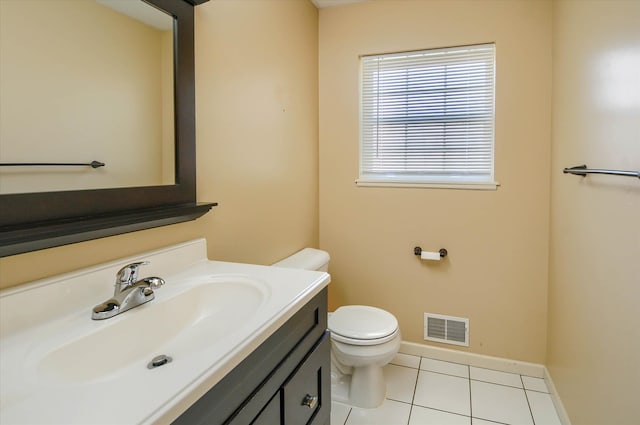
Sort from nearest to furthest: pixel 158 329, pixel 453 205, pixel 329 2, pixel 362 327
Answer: pixel 158 329, pixel 362 327, pixel 453 205, pixel 329 2

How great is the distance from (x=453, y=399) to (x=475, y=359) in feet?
1.41

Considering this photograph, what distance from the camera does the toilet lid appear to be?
1908 millimetres

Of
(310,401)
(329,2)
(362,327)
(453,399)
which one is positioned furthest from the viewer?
(329,2)

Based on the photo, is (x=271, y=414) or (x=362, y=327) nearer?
(x=271, y=414)

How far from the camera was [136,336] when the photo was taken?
99cm

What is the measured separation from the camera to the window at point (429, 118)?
2.30 meters

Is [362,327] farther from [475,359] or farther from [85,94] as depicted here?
[85,94]

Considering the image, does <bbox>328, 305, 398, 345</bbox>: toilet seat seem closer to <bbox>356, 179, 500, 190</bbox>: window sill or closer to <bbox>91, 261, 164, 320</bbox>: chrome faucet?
<bbox>356, 179, 500, 190</bbox>: window sill

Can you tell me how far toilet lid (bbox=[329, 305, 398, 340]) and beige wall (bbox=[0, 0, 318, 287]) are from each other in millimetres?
497

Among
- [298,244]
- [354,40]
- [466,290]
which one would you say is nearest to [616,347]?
[466,290]

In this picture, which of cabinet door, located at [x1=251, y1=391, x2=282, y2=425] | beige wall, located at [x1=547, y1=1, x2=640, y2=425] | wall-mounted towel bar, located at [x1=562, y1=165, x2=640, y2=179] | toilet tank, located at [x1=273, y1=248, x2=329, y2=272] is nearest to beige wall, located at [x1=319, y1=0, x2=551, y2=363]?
beige wall, located at [x1=547, y1=1, x2=640, y2=425]

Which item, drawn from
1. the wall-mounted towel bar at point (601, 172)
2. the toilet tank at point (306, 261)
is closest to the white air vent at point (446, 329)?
the toilet tank at point (306, 261)

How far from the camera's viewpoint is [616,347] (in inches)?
50.2

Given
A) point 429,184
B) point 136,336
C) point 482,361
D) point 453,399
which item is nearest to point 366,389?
point 453,399
